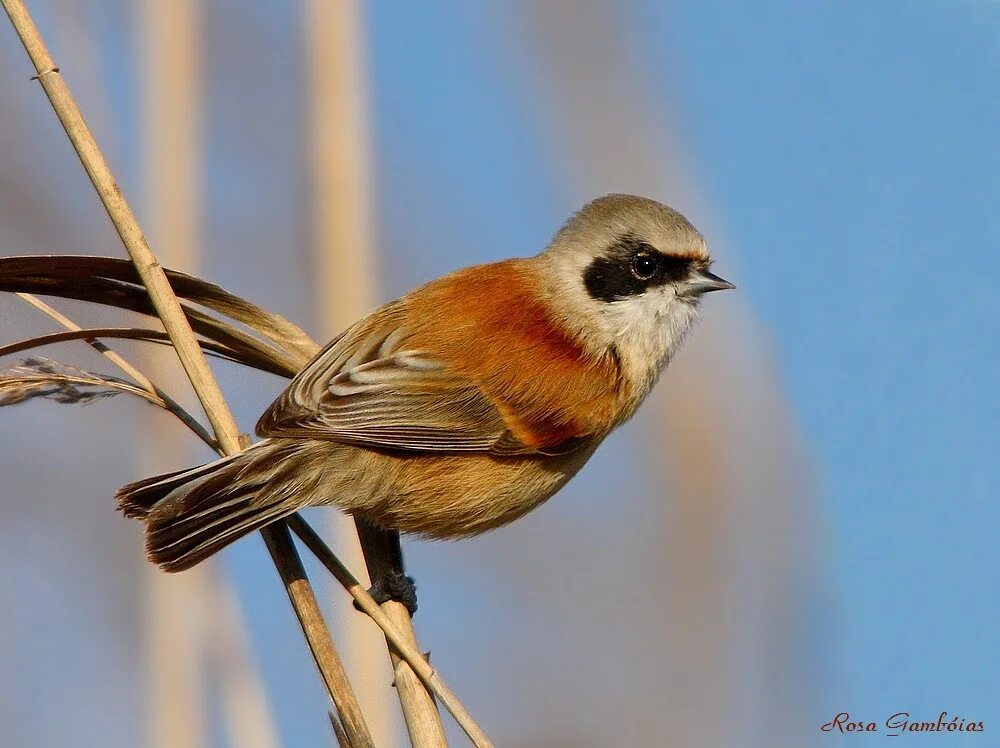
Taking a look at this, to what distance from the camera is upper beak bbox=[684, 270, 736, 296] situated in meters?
2.89

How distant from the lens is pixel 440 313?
9.02 ft

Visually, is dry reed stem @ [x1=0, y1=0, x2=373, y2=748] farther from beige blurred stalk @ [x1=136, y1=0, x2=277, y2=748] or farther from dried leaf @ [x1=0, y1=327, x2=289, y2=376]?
beige blurred stalk @ [x1=136, y1=0, x2=277, y2=748]

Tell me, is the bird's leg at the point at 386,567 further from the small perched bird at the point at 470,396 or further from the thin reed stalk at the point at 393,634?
the thin reed stalk at the point at 393,634

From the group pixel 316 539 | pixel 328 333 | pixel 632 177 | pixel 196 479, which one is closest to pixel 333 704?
pixel 316 539

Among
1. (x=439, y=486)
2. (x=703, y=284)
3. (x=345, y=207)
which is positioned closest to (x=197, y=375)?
(x=439, y=486)

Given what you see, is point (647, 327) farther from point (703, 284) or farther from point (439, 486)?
point (439, 486)

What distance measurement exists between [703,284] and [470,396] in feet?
2.24

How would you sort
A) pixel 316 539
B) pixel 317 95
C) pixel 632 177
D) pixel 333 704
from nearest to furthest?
pixel 333 704 → pixel 316 539 → pixel 317 95 → pixel 632 177

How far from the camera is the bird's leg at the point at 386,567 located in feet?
7.64

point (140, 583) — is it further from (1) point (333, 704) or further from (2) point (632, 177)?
(2) point (632, 177)

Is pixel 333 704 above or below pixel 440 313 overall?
below

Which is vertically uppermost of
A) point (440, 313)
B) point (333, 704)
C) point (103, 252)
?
point (103, 252)

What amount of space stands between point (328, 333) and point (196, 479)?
1.01m

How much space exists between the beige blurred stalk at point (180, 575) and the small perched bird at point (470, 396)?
0.74 m
